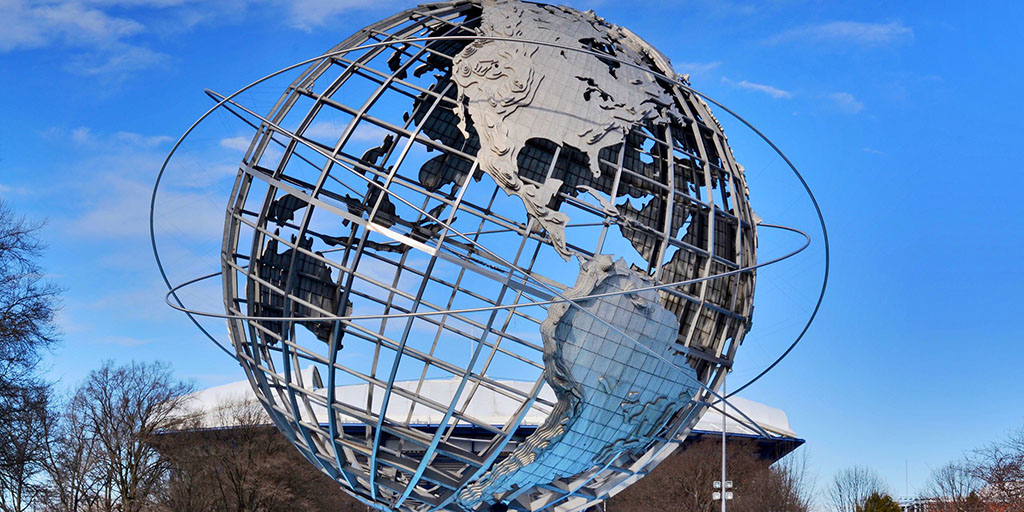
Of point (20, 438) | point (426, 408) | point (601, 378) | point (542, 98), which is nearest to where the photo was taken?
point (601, 378)

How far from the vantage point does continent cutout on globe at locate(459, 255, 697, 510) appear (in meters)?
10.6

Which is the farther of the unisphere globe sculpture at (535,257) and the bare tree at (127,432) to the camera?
the bare tree at (127,432)

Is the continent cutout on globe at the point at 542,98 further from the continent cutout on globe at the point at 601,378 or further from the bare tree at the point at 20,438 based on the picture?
the bare tree at the point at 20,438

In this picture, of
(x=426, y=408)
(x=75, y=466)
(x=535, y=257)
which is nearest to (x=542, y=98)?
(x=535, y=257)

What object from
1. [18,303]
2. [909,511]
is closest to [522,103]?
[18,303]

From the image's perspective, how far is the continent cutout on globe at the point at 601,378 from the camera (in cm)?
1059

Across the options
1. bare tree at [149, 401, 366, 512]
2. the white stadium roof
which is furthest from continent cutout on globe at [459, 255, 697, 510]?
bare tree at [149, 401, 366, 512]

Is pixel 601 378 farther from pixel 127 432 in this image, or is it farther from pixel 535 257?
pixel 127 432

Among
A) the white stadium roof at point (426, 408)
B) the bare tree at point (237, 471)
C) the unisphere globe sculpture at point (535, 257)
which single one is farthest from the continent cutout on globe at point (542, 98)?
the bare tree at point (237, 471)

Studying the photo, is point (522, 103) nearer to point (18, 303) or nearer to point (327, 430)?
point (327, 430)

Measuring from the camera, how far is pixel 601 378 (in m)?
10.7

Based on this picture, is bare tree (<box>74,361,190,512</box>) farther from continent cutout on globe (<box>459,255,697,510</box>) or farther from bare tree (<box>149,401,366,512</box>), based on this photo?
continent cutout on globe (<box>459,255,697,510</box>)

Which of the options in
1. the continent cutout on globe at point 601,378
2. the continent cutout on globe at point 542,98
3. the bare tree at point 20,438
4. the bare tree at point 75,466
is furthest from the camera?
the bare tree at point 75,466

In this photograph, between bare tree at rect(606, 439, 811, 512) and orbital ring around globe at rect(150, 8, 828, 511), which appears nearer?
orbital ring around globe at rect(150, 8, 828, 511)
